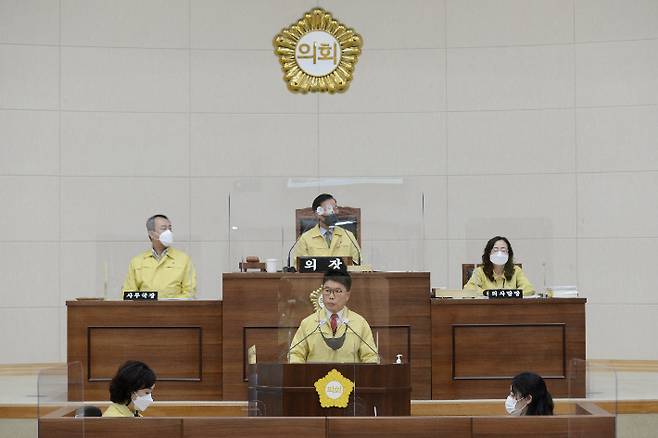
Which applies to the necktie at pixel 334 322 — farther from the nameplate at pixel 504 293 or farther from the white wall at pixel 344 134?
the white wall at pixel 344 134

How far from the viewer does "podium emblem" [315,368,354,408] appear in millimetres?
5262

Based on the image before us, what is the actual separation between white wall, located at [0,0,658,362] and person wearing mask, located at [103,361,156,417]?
16.5ft

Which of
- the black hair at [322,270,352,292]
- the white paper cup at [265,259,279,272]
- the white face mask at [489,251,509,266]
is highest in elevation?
the white face mask at [489,251,509,266]

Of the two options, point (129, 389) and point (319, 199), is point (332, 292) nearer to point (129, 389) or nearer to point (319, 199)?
point (129, 389)

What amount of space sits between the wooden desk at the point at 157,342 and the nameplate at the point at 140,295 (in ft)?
0.22

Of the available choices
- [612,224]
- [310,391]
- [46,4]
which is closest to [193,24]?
[46,4]

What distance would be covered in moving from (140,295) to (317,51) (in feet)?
12.5

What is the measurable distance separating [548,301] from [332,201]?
1.60 metres

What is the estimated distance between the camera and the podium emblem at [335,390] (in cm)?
526

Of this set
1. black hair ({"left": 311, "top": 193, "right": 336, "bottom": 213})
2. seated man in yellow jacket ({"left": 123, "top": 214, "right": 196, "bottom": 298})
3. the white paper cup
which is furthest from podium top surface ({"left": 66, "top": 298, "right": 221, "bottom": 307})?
black hair ({"left": 311, "top": 193, "right": 336, "bottom": 213})

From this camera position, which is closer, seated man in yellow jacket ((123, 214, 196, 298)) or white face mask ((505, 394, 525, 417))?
white face mask ((505, 394, 525, 417))

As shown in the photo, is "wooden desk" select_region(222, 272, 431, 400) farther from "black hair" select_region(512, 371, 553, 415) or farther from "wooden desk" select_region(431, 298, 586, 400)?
"black hair" select_region(512, 371, 553, 415)

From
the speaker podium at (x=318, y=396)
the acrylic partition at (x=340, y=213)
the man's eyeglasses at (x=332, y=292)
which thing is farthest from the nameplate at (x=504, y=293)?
the speaker podium at (x=318, y=396)

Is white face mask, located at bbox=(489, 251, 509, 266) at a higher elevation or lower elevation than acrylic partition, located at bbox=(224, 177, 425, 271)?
lower
